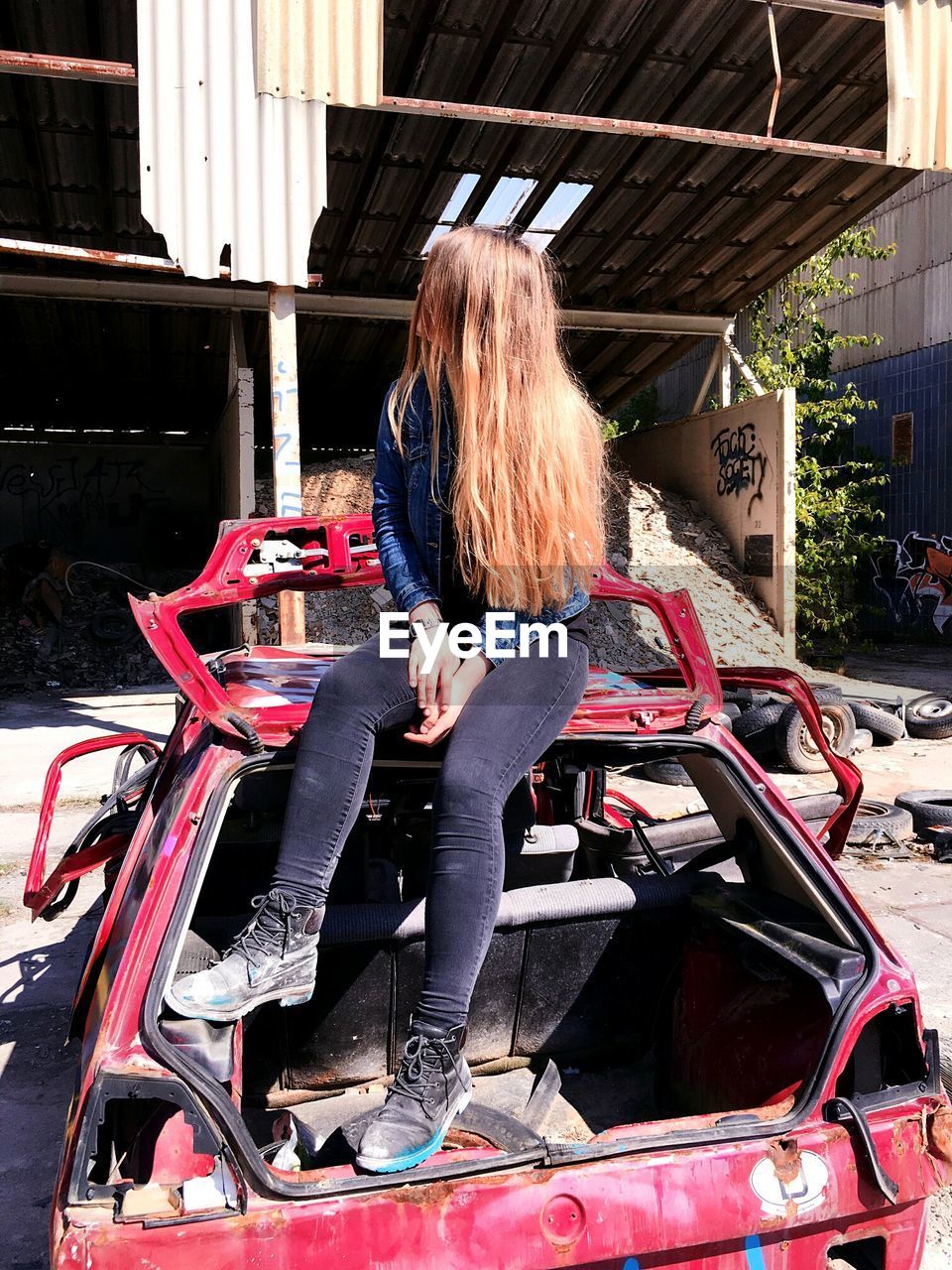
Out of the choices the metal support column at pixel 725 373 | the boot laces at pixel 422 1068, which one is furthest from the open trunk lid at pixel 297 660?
the metal support column at pixel 725 373

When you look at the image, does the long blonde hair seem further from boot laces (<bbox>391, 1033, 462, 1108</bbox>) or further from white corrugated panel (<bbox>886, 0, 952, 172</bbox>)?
white corrugated panel (<bbox>886, 0, 952, 172</bbox>)

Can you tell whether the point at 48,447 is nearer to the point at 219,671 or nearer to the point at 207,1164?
the point at 219,671

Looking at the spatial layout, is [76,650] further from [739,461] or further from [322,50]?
[739,461]

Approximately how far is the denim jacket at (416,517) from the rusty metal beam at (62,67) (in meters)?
5.96

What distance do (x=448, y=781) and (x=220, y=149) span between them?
7096 mm

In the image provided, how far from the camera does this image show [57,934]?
14.7 feet

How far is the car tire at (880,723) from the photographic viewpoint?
8742 mm

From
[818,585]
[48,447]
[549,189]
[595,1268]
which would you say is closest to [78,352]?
[48,447]

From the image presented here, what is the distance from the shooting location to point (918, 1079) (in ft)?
6.35

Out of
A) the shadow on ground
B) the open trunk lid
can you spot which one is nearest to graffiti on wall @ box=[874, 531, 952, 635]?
the open trunk lid

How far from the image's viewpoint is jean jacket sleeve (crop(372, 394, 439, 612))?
93.7 inches

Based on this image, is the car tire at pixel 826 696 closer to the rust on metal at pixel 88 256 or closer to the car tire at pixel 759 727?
the car tire at pixel 759 727

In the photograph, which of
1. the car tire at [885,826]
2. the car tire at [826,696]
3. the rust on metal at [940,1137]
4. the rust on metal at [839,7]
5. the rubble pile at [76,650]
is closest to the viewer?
the rust on metal at [940,1137]

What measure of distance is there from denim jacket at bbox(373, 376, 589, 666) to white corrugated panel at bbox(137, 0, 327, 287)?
6086 mm
